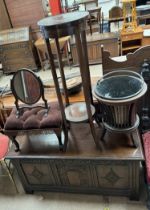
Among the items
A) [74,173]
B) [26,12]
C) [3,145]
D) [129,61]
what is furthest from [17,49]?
[74,173]

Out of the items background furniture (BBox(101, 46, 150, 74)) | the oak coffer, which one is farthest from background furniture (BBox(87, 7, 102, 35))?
background furniture (BBox(101, 46, 150, 74))

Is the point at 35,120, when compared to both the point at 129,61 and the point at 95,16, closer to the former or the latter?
the point at 129,61

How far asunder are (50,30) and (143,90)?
0.75 metres

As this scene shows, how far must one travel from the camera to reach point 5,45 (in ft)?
14.2

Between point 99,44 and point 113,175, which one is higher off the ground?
point 99,44

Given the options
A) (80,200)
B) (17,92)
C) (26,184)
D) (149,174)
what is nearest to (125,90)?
(149,174)

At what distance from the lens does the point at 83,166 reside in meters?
1.72

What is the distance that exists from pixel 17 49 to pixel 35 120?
10.0ft

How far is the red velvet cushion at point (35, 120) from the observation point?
1.68 metres

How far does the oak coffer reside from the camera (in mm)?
4297

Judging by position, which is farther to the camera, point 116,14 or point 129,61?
point 116,14

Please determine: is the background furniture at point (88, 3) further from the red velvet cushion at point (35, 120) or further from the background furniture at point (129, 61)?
the red velvet cushion at point (35, 120)

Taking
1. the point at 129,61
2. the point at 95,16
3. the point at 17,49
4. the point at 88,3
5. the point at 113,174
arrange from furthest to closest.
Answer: the point at 88,3, the point at 95,16, the point at 17,49, the point at 129,61, the point at 113,174

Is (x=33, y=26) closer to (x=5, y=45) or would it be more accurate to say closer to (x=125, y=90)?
(x=5, y=45)
